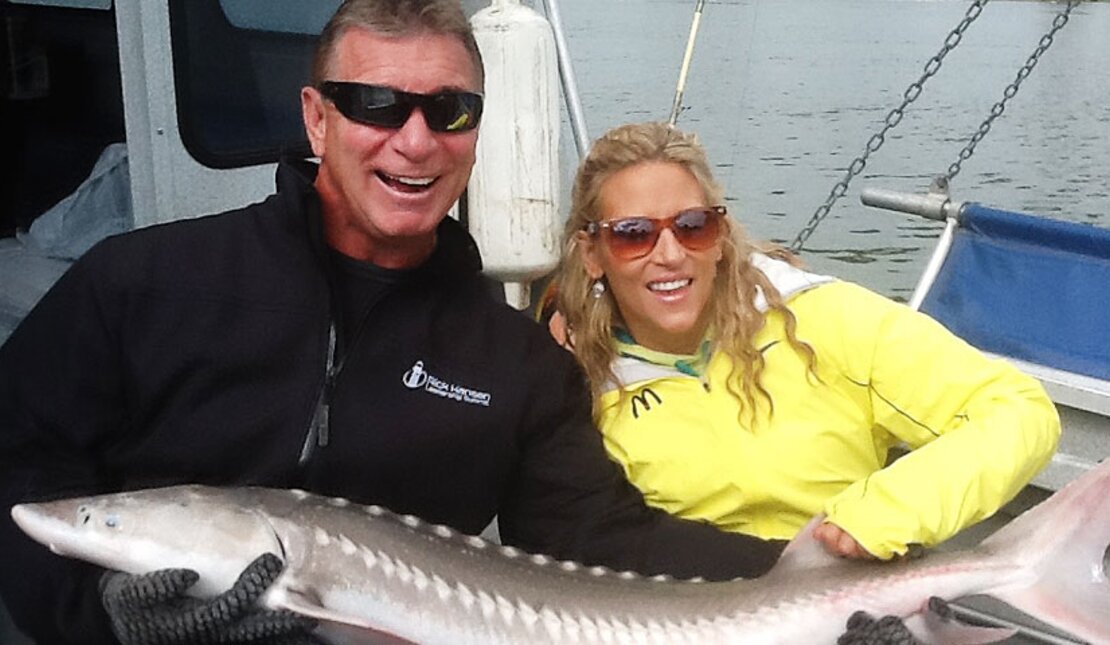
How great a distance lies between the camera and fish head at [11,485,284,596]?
1.57 meters

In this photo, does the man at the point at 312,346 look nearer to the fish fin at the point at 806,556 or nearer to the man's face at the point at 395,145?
the man's face at the point at 395,145

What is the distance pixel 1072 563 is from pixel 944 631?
0.67ft

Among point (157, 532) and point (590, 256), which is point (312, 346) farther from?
point (590, 256)

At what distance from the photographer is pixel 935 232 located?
1121 centimetres

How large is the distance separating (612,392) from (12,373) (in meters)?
0.92

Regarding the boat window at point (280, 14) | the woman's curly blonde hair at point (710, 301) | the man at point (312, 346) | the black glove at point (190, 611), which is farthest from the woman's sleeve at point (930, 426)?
the boat window at point (280, 14)

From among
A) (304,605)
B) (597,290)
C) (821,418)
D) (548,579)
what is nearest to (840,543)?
(821,418)

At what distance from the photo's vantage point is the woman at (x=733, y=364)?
1.96 m

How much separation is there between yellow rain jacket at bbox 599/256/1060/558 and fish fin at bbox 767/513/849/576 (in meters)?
0.06

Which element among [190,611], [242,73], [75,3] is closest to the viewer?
[190,611]

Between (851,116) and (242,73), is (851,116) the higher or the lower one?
the lower one

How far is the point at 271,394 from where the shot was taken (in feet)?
5.97

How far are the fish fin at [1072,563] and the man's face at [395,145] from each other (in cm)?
95

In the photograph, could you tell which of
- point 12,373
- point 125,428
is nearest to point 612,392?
point 125,428
